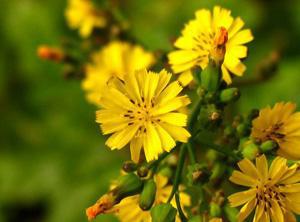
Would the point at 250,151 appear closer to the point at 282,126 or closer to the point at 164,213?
the point at 282,126

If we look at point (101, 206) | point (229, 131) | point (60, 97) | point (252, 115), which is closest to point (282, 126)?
point (252, 115)

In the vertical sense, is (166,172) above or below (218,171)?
above

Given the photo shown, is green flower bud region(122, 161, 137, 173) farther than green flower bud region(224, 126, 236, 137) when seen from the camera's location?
No

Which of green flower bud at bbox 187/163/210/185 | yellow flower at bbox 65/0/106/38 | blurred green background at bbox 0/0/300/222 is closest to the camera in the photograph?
green flower bud at bbox 187/163/210/185

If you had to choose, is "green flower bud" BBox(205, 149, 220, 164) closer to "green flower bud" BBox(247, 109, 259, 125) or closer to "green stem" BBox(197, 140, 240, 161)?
"green stem" BBox(197, 140, 240, 161)

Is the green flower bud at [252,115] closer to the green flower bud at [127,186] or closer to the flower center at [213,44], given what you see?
the flower center at [213,44]

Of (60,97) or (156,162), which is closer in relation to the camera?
(156,162)

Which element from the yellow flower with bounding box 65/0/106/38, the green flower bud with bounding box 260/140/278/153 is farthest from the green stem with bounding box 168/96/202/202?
the yellow flower with bounding box 65/0/106/38
